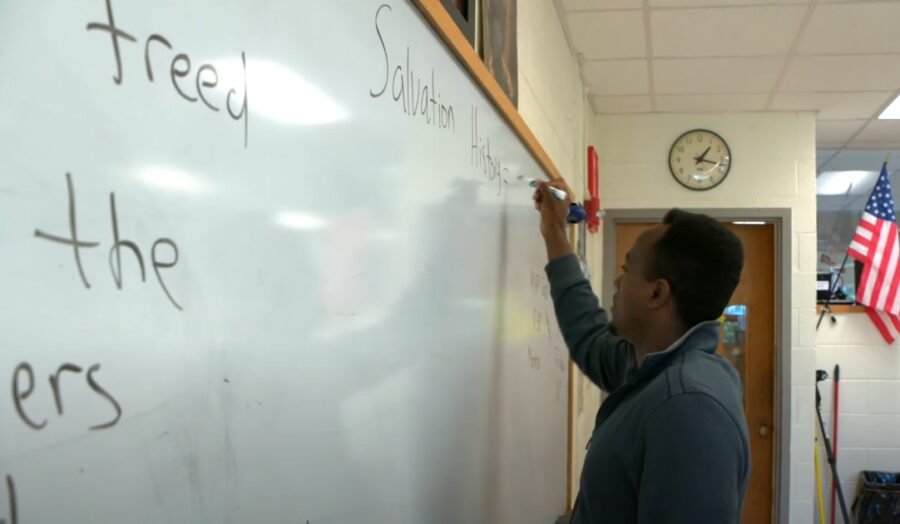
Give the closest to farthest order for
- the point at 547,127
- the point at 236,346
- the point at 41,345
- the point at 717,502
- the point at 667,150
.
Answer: the point at 41,345 < the point at 236,346 < the point at 717,502 < the point at 547,127 < the point at 667,150

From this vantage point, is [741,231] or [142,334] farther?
[741,231]

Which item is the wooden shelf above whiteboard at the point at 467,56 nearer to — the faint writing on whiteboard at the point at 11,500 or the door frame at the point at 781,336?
the faint writing on whiteboard at the point at 11,500

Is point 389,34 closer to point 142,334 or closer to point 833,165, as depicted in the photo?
point 142,334

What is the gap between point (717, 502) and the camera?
870 millimetres

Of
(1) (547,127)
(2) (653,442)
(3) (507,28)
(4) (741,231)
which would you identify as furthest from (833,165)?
(2) (653,442)

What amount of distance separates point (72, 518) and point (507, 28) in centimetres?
137

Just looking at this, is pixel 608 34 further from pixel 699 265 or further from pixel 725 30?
pixel 699 265

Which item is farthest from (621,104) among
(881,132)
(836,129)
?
(881,132)

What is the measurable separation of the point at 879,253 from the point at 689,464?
410cm

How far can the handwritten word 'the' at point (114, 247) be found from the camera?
36cm

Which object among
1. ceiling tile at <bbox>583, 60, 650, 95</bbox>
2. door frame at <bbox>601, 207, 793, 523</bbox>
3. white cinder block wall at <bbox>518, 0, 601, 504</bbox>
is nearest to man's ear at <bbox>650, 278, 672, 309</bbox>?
white cinder block wall at <bbox>518, 0, 601, 504</bbox>

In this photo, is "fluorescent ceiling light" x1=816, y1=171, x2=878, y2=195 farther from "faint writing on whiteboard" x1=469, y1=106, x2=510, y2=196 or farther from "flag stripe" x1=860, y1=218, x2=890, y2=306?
"faint writing on whiteboard" x1=469, y1=106, x2=510, y2=196

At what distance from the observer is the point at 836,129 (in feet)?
13.5

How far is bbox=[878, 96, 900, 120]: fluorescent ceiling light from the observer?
3.60 meters
